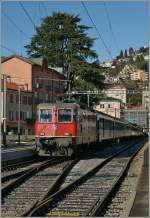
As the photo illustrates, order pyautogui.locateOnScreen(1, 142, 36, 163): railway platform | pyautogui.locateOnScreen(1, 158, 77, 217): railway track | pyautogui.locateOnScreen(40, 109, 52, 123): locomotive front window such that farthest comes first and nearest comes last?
pyautogui.locateOnScreen(1, 142, 36, 163): railway platform, pyautogui.locateOnScreen(40, 109, 52, 123): locomotive front window, pyautogui.locateOnScreen(1, 158, 77, 217): railway track

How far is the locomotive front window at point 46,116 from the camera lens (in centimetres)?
2532

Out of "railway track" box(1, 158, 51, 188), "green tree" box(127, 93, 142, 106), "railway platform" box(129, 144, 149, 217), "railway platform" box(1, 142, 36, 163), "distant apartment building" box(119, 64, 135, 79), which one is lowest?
"railway platform" box(1, 142, 36, 163)

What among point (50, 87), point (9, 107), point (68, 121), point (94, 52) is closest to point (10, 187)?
point (68, 121)

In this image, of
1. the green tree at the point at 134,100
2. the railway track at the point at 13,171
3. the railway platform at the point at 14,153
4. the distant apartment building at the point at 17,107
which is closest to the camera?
the railway track at the point at 13,171

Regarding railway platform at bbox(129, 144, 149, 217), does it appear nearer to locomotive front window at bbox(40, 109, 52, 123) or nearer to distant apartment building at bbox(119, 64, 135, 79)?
locomotive front window at bbox(40, 109, 52, 123)

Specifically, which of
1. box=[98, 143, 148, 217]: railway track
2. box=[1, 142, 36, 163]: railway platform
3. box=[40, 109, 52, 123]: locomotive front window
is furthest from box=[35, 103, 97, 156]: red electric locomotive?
box=[98, 143, 148, 217]: railway track

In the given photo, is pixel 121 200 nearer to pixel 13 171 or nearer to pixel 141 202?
pixel 141 202

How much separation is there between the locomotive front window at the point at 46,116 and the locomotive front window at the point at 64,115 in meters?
0.46

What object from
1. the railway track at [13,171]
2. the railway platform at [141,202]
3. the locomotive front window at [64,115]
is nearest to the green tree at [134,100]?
the locomotive front window at [64,115]

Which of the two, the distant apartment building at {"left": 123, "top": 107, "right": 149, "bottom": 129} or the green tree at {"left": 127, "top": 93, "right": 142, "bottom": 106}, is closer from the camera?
the green tree at {"left": 127, "top": 93, "right": 142, "bottom": 106}

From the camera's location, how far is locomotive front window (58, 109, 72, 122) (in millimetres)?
25203

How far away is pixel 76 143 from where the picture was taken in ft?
82.6

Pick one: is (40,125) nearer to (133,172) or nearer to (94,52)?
(133,172)

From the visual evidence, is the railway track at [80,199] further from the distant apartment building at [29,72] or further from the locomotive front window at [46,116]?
the distant apartment building at [29,72]
